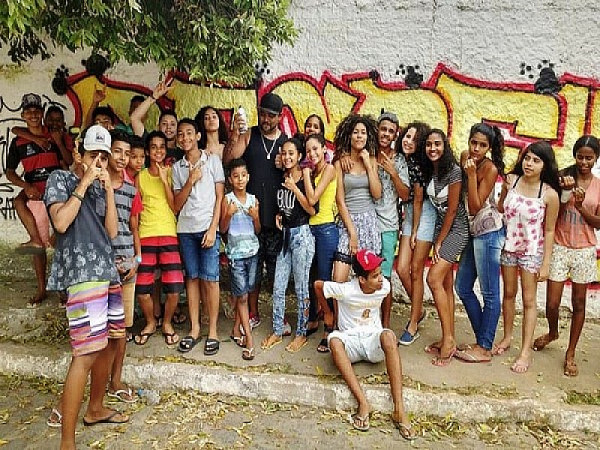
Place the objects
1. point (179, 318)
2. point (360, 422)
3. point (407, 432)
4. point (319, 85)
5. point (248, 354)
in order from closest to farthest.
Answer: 1. point (407, 432)
2. point (360, 422)
3. point (248, 354)
4. point (179, 318)
5. point (319, 85)

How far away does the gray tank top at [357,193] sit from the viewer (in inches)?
176

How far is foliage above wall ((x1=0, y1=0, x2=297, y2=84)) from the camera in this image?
3.85m

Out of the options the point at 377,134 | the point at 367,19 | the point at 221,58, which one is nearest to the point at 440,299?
the point at 377,134

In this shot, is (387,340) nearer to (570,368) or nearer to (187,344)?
(570,368)

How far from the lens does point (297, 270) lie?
14.9 ft

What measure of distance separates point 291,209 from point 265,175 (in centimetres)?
39

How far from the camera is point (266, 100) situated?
4.56m

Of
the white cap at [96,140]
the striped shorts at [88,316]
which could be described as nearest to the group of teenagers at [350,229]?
the white cap at [96,140]

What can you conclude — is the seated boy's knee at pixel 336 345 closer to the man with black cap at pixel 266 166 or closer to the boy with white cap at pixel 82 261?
the man with black cap at pixel 266 166

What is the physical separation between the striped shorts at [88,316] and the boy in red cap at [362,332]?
155 centimetres

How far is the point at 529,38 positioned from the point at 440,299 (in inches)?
111

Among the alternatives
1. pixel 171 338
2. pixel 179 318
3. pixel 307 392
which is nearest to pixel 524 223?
pixel 307 392

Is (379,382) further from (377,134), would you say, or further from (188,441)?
(377,134)

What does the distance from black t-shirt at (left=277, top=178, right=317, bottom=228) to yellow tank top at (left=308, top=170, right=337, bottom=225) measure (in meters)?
0.07
